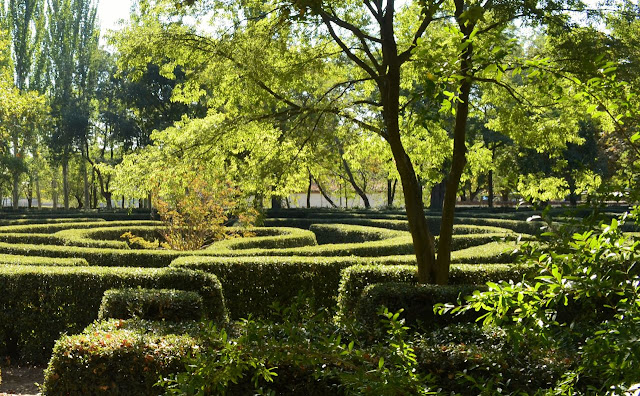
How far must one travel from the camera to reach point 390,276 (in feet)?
24.5

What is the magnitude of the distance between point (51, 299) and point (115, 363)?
3484 millimetres

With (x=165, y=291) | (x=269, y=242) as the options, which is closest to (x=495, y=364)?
(x=165, y=291)

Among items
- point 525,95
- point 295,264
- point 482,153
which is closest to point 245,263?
point 295,264

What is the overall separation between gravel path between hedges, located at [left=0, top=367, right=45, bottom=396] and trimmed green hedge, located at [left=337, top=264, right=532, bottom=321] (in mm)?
3568

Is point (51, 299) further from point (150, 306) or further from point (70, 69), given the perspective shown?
point (70, 69)

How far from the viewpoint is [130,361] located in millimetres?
4379

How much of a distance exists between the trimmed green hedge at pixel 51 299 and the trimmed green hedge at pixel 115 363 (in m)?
2.74

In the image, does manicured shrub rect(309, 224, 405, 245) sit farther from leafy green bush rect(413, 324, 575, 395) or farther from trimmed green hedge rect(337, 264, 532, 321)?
leafy green bush rect(413, 324, 575, 395)

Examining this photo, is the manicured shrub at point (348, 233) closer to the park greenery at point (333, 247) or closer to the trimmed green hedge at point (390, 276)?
the park greenery at point (333, 247)

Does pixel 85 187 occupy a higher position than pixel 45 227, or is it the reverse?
pixel 85 187

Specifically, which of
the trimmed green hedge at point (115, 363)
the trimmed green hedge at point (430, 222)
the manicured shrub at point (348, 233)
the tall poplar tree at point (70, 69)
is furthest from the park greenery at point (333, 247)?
the tall poplar tree at point (70, 69)

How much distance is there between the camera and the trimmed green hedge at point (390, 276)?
7402 mm

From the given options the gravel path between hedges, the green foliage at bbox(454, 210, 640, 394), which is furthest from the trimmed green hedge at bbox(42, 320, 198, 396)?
the green foliage at bbox(454, 210, 640, 394)

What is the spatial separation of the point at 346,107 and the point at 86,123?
109 feet
